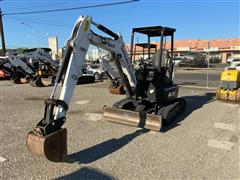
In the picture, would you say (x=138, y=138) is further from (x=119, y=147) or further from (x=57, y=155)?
(x=57, y=155)

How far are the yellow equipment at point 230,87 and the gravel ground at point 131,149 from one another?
1.77 meters

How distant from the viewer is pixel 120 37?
6.54 m

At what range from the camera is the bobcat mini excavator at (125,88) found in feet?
14.5

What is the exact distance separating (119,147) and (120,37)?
2.80 metres

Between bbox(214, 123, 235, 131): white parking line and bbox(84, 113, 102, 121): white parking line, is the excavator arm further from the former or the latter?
bbox(214, 123, 235, 131): white parking line

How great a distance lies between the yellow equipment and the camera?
10148 mm

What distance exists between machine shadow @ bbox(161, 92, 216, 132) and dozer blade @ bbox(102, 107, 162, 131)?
0.37 metres

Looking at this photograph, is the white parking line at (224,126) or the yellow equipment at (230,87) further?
the yellow equipment at (230,87)

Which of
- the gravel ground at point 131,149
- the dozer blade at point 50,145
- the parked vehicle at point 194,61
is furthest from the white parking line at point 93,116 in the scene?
the parked vehicle at point 194,61

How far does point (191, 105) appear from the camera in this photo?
32.2 ft

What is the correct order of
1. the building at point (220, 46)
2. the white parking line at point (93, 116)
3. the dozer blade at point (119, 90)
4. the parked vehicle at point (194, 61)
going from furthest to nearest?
the building at point (220, 46)
the parked vehicle at point (194, 61)
the dozer blade at point (119, 90)
the white parking line at point (93, 116)

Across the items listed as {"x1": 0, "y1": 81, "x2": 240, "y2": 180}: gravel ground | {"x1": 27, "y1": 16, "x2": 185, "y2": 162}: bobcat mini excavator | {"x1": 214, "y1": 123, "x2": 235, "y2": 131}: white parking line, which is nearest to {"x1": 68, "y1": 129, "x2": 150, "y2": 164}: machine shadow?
{"x1": 0, "y1": 81, "x2": 240, "y2": 180}: gravel ground

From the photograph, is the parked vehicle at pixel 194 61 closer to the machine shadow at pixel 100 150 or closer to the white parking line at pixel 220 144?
the white parking line at pixel 220 144

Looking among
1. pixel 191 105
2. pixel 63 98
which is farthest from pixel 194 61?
pixel 63 98
